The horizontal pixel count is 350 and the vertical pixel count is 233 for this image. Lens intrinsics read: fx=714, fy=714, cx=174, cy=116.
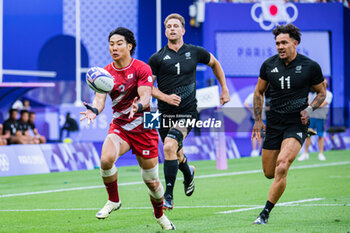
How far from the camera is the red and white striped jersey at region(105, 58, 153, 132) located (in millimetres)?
8438

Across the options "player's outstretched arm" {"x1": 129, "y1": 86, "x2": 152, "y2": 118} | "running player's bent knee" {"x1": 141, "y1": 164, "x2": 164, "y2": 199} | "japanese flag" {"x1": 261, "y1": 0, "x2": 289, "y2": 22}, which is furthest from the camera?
"japanese flag" {"x1": 261, "y1": 0, "x2": 289, "y2": 22}

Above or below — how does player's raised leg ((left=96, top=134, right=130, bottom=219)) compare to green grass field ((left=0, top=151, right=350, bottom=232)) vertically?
above

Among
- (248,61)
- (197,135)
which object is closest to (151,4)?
(248,61)

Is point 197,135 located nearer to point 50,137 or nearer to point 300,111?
point 50,137

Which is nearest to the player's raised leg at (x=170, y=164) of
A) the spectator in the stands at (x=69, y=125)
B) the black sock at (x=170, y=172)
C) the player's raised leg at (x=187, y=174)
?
the black sock at (x=170, y=172)

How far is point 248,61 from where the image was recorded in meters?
32.5

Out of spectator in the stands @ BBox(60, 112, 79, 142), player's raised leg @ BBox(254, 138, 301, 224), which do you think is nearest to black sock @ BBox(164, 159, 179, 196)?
player's raised leg @ BBox(254, 138, 301, 224)

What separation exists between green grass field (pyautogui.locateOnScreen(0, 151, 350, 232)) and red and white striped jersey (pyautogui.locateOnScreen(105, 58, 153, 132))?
1.27 metres

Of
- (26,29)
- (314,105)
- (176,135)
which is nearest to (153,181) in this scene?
(176,135)

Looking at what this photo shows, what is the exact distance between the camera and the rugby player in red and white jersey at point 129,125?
326 inches

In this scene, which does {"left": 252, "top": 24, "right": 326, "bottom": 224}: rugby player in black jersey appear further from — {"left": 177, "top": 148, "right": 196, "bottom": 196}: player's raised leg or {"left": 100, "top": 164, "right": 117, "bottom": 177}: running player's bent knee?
{"left": 100, "top": 164, "right": 117, "bottom": 177}: running player's bent knee

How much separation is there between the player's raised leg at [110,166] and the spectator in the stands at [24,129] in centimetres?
1116

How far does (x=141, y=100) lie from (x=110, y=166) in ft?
2.73

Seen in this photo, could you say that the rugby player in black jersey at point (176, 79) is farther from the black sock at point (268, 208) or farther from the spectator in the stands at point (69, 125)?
the spectator in the stands at point (69, 125)
